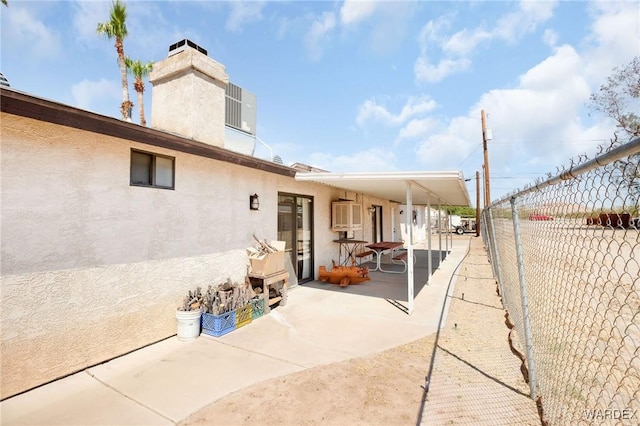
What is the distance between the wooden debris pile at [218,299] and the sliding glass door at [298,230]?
207 centimetres

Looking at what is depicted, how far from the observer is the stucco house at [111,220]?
313 centimetres

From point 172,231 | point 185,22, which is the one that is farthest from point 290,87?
point 172,231

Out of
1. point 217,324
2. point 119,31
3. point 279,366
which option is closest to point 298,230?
point 217,324

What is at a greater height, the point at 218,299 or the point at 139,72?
the point at 139,72

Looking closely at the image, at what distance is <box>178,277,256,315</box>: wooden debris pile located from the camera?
4742mm

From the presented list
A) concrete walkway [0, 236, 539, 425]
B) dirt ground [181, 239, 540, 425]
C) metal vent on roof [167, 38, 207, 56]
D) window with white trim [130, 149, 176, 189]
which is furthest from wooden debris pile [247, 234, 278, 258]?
metal vent on roof [167, 38, 207, 56]

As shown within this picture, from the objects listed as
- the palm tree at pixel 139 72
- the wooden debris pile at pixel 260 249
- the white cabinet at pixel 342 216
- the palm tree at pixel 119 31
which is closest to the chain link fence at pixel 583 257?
the wooden debris pile at pixel 260 249

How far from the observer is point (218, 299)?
492 cm

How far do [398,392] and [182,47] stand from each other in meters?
7.17

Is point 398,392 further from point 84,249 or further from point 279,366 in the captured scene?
point 84,249

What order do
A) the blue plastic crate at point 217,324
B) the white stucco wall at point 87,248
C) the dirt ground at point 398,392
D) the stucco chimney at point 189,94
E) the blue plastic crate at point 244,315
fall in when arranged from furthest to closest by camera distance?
the stucco chimney at point 189,94 < the blue plastic crate at point 244,315 < the blue plastic crate at point 217,324 < the white stucco wall at point 87,248 < the dirt ground at point 398,392

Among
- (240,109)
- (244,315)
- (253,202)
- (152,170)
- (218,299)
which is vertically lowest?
(244,315)

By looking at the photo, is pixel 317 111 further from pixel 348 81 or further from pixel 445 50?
pixel 445 50

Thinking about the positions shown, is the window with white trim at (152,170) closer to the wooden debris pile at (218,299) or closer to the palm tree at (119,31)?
the wooden debris pile at (218,299)
